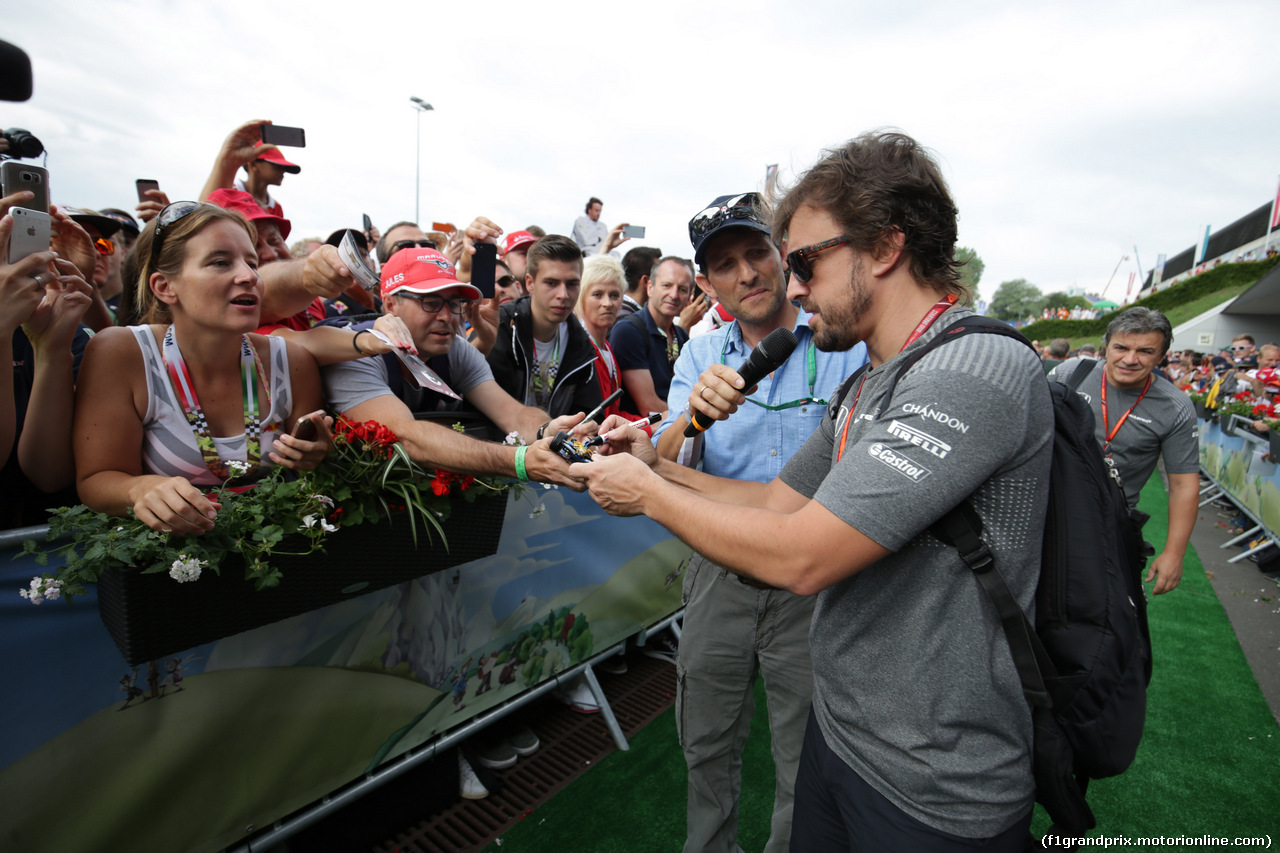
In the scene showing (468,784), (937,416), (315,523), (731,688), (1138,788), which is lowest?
(468,784)

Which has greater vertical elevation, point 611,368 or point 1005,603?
point 1005,603

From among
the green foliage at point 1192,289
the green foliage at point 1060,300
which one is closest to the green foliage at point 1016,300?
the green foliage at point 1060,300

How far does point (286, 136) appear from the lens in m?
3.71

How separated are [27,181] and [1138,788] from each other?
582 centimetres

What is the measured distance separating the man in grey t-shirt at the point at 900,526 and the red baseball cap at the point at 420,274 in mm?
1584

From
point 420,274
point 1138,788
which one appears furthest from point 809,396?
point 1138,788

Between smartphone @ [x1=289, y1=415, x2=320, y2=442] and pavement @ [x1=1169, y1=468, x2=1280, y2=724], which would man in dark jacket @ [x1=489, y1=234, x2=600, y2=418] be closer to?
smartphone @ [x1=289, y1=415, x2=320, y2=442]

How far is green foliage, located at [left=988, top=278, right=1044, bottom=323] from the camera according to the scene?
92.1 metres

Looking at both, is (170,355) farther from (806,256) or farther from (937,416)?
(937,416)

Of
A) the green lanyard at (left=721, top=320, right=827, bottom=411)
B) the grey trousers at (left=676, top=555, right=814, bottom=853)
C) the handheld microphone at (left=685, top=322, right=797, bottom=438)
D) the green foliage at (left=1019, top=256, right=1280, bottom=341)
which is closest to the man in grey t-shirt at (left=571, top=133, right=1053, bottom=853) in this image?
the handheld microphone at (left=685, top=322, right=797, bottom=438)

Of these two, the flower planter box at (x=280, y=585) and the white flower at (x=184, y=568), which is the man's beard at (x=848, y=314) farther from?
the white flower at (x=184, y=568)

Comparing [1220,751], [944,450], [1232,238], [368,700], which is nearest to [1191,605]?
[1220,751]

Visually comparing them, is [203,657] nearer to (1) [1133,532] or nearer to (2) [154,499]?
(2) [154,499]

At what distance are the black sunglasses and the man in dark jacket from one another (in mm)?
1908
